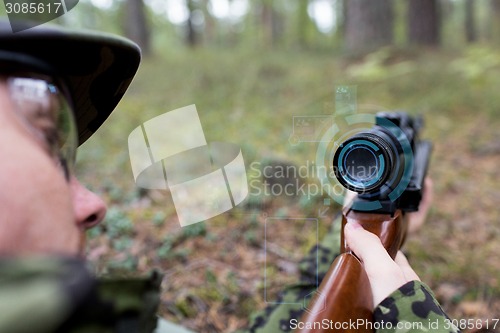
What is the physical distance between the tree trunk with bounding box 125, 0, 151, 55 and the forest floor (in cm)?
137

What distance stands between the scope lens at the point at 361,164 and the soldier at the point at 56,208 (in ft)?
0.50

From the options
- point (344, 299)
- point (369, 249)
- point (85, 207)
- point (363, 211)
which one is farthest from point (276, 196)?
point (85, 207)

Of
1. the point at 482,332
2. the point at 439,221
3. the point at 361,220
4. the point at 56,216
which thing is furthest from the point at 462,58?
the point at 56,216

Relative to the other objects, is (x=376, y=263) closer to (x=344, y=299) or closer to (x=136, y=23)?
(x=344, y=299)

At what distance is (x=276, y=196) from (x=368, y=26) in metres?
2.95

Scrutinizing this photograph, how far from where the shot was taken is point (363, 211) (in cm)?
97

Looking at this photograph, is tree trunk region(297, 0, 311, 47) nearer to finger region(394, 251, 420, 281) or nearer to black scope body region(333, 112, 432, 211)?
black scope body region(333, 112, 432, 211)

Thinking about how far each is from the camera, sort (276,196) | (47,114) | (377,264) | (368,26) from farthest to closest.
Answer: (368,26)
(276,196)
(377,264)
(47,114)

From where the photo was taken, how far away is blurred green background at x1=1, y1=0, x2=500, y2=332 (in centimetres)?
181

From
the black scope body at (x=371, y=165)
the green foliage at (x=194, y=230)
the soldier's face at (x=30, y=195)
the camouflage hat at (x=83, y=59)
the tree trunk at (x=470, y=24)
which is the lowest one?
the green foliage at (x=194, y=230)

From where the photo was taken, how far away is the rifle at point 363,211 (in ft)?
2.47

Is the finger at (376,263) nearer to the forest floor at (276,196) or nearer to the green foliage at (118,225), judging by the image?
the forest floor at (276,196)

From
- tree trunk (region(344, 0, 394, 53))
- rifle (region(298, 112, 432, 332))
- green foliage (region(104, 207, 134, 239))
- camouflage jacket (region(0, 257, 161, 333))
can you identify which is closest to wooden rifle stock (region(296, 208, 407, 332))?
rifle (region(298, 112, 432, 332))

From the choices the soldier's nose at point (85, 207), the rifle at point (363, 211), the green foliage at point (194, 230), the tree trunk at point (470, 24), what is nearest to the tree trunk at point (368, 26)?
the green foliage at point (194, 230)
